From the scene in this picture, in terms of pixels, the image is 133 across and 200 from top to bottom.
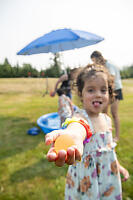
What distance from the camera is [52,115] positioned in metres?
6.27

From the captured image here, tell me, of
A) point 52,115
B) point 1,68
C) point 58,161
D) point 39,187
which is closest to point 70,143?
point 58,161

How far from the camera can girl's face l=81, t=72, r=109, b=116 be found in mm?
1540

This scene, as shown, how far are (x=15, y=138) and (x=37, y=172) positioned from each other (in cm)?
199

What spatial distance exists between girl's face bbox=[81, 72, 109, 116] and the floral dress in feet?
0.33

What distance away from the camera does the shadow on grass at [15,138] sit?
161 inches

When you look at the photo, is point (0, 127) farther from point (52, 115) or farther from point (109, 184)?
point (109, 184)

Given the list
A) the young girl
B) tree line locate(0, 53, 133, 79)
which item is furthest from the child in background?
tree line locate(0, 53, 133, 79)

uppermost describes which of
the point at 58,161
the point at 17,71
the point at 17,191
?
the point at 17,71

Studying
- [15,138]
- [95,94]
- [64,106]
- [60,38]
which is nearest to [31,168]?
[15,138]

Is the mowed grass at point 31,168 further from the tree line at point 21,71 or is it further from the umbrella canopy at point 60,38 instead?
the tree line at point 21,71

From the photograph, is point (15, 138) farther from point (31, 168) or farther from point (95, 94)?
point (95, 94)

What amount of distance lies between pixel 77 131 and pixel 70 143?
0.22 metres

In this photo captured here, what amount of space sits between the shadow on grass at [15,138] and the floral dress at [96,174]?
9.01 ft

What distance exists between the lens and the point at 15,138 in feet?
15.8
